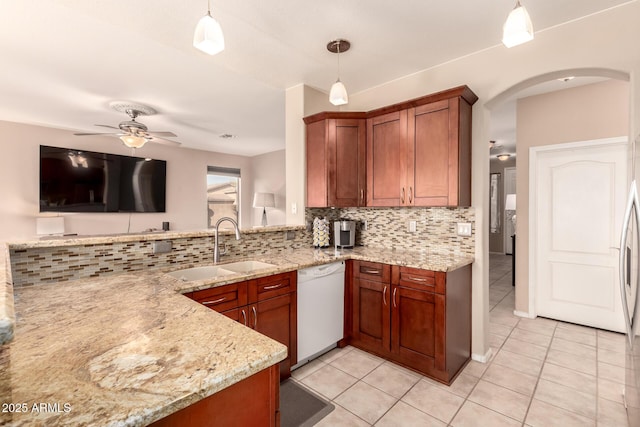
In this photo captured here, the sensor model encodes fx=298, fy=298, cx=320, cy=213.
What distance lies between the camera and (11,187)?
164 inches

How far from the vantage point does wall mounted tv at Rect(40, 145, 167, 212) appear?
173 inches

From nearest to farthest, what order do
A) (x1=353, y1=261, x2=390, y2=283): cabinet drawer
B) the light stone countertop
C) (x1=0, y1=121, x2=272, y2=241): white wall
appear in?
the light stone countertop
(x1=353, y1=261, x2=390, y2=283): cabinet drawer
(x1=0, y1=121, x2=272, y2=241): white wall

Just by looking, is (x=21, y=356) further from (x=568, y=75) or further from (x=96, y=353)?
(x=568, y=75)

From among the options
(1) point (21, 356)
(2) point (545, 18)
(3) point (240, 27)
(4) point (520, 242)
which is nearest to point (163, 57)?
(3) point (240, 27)

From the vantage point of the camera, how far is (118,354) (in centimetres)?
87

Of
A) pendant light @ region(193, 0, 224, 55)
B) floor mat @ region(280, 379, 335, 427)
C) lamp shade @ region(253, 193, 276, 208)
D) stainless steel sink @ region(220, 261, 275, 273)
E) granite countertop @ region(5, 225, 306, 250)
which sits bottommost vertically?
floor mat @ region(280, 379, 335, 427)

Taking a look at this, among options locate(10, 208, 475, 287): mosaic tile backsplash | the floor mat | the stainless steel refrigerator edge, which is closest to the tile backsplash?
locate(10, 208, 475, 287): mosaic tile backsplash

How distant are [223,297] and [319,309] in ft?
3.03

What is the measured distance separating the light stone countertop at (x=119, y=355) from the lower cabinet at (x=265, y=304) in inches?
14.9

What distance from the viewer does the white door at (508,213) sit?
745cm

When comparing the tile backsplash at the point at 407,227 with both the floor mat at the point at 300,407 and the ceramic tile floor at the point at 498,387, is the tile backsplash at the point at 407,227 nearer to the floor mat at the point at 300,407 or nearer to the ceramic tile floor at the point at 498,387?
the ceramic tile floor at the point at 498,387

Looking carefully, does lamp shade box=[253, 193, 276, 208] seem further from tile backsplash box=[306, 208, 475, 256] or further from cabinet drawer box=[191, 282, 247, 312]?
cabinet drawer box=[191, 282, 247, 312]

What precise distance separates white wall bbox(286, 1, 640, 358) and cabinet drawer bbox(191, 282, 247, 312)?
1.59 metres

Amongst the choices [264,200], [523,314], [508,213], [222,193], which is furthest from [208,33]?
[508,213]
